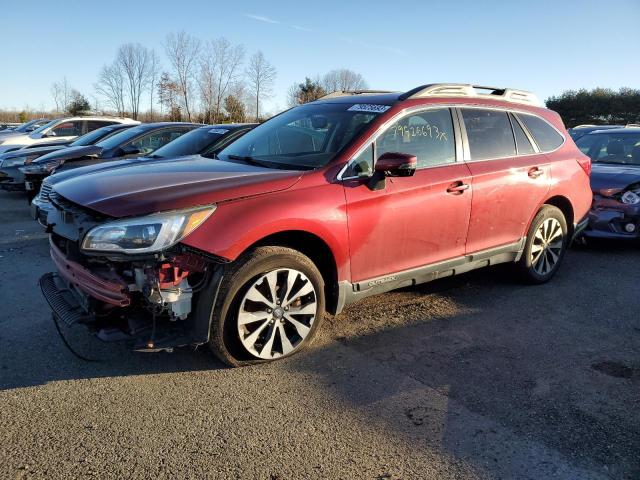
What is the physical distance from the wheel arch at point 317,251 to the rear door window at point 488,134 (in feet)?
5.66

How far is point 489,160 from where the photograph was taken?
4621 mm

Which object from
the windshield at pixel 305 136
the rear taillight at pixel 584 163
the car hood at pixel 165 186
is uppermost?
the windshield at pixel 305 136

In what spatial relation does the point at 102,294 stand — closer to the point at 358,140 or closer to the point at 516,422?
the point at 358,140

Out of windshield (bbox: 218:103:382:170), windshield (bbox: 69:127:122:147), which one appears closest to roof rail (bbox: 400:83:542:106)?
windshield (bbox: 218:103:382:170)

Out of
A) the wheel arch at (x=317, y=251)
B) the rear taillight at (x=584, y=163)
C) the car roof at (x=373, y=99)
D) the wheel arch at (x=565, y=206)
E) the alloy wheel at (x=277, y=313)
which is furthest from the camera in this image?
the rear taillight at (x=584, y=163)

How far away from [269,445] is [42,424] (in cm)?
124

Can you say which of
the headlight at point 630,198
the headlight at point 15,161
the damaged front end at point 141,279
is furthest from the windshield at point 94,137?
the headlight at point 630,198

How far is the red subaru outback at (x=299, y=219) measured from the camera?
9.98 feet

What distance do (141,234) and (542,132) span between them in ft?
13.6

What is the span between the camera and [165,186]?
327cm

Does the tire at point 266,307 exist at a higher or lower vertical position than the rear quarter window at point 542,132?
lower

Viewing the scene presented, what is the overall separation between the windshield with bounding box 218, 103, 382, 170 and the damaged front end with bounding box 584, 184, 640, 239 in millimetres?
4129

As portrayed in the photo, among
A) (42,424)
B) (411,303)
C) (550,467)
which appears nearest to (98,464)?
(42,424)

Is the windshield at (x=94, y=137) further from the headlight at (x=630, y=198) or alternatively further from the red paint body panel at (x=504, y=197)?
the headlight at (x=630, y=198)
